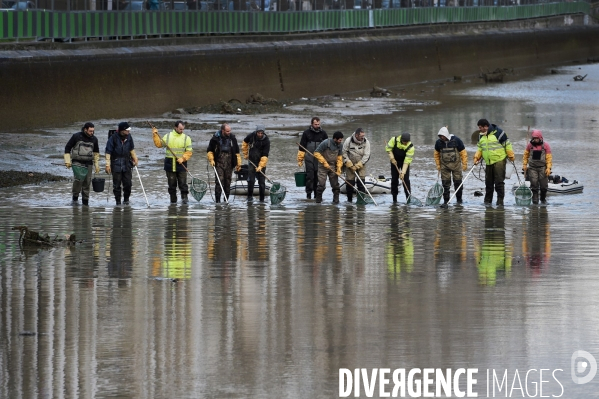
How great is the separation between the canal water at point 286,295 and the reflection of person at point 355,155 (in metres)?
0.56

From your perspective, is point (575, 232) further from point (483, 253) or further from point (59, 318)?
point (59, 318)

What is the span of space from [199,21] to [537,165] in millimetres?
21027

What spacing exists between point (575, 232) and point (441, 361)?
863cm

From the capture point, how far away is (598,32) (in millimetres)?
78938

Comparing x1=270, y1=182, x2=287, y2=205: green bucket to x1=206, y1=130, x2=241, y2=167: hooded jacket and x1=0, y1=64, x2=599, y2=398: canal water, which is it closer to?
x1=0, y1=64, x2=599, y2=398: canal water

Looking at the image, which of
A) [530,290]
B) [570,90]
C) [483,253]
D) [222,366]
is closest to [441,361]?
[222,366]

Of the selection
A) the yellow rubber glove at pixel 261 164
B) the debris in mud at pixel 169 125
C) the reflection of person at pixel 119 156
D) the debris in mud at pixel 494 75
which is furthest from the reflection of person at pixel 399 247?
the debris in mud at pixel 494 75

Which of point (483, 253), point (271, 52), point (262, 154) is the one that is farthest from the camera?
point (271, 52)

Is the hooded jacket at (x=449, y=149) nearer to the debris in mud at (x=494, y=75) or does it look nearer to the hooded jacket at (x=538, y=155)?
the hooded jacket at (x=538, y=155)

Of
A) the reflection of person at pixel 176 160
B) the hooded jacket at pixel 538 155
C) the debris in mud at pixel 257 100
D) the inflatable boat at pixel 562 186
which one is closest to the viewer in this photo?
the reflection of person at pixel 176 160

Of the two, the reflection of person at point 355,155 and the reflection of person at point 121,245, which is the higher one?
the reflection of person at point 355,155

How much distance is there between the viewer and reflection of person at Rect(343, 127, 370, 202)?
913 inches

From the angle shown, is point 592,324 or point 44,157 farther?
point 44,157

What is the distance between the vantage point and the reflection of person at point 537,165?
→ 23.0 metres
